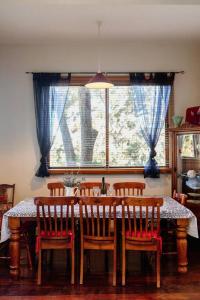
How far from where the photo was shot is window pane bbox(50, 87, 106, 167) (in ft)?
17.0

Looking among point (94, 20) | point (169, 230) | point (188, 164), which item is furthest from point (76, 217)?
point (94, 20)

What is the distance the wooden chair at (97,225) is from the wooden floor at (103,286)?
16 cm

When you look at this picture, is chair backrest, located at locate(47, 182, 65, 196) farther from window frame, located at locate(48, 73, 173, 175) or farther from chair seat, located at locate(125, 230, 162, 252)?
chair seat, located at locate(125, 230, 162, 252)

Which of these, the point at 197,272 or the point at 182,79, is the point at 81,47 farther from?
the point at 197,272

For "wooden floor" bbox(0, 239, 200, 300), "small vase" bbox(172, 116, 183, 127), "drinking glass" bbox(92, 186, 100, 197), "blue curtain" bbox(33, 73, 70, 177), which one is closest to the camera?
"wooden floor" bbox(0, 239, 200, 300)

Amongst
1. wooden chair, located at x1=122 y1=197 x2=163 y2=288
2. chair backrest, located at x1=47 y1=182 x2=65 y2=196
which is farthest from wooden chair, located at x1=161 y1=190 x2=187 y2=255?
chair backrest, located at x1=47 y1=182 x2=65 y2=196

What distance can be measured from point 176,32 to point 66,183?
259 cm

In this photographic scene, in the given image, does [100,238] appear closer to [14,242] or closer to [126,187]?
[14,242]

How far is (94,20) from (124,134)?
1722 mm

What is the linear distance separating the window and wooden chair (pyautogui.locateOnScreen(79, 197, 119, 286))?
1708mm

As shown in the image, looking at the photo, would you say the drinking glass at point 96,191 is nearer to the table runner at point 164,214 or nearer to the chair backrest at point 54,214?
the table runner at point 164,214

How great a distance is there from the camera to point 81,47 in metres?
5.16

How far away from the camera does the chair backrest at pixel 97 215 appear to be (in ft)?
11.1

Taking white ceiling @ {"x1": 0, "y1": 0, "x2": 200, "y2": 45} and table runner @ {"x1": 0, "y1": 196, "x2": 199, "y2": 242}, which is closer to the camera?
table runner @ {"x1": 0, "y1": 196, "x2": 199, "y2": 242}
